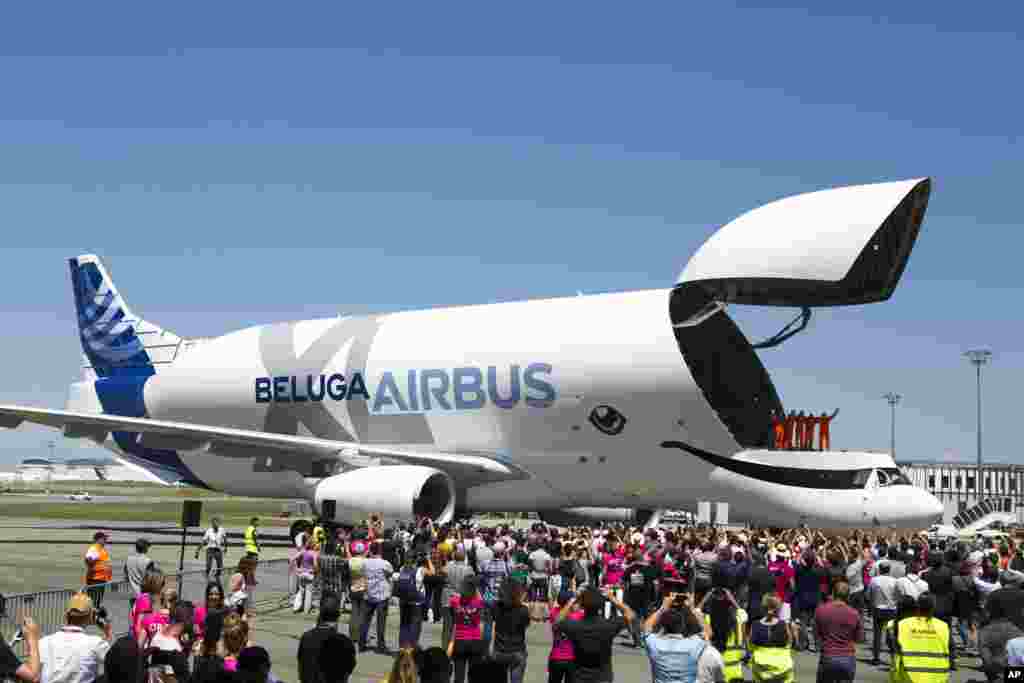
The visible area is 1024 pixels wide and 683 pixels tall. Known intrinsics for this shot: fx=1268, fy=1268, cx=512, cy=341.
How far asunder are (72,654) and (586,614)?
3807mm

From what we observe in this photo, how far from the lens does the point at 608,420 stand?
1259 inches

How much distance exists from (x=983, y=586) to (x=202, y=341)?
31181 millimetres

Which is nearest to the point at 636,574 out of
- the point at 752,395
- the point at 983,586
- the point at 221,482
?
the point at 983,586

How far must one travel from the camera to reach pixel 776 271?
27484 mm

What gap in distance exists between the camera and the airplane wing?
34.1 meters

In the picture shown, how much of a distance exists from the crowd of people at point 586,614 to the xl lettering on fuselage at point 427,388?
9.72m

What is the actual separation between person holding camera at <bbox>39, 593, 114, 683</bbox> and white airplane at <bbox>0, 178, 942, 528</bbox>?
17.1 metres

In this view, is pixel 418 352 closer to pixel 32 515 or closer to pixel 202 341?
pixel 202 341

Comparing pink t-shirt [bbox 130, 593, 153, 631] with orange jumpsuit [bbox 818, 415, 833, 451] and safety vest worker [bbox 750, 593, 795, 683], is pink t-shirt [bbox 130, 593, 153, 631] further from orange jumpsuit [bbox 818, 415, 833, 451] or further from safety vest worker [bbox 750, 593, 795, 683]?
orange jumpsuit [bbox 818, 415, 833, 451]

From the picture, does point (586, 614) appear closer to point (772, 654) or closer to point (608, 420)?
point (772, 654)

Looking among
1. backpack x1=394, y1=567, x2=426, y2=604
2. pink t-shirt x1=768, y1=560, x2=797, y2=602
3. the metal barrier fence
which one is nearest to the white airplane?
the metal barrier fence

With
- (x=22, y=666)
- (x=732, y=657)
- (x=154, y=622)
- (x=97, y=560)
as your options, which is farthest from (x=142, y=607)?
(x=97, y=560)

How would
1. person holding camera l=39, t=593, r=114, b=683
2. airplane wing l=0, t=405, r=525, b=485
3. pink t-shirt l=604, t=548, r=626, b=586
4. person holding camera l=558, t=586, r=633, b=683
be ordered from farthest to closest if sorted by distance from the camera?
airplane wing l=0, t=405, r=525, b=485 < pink t-shirt l=604, t=548, r=626, b=586 < person holding camera l=558, t=586, r=633, b=683 < person holding camera l=39, t=593, r=114, b=683

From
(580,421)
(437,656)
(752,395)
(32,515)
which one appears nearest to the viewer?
(437,656)
